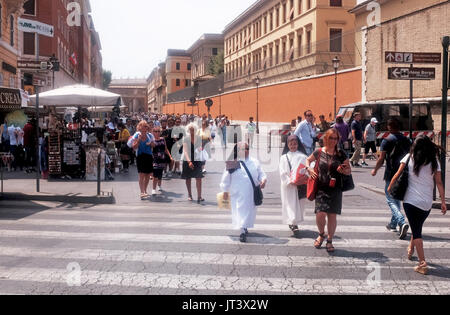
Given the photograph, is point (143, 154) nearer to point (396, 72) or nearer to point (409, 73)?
point (396, 72)

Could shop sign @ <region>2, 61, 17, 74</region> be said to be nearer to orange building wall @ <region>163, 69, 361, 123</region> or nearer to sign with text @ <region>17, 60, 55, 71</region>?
sign with text @ <region>17, 60, 55, 71</region>

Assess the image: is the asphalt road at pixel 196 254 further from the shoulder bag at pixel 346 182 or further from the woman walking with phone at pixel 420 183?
the shoulder bag at pixel 346 182

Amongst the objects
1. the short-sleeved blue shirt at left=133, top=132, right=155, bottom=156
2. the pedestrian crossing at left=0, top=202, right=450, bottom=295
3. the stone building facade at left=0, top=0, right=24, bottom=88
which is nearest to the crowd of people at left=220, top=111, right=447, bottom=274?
the pedestrian crossing at left=0, top=202, right=450, bottom=295

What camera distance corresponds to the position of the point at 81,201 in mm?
11820

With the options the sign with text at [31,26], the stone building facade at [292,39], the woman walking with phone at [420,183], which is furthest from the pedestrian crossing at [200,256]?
the stone building facade at [292,39]

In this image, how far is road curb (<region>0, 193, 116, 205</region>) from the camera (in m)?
11.8

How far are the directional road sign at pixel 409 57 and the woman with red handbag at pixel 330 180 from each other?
529 centimetres

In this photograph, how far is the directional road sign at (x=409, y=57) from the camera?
1197cm

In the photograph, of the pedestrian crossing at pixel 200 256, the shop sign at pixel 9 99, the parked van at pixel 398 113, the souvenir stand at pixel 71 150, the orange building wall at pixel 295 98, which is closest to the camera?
the pedestrian crossing at pixel 200 256

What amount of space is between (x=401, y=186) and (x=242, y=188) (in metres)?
2.36
